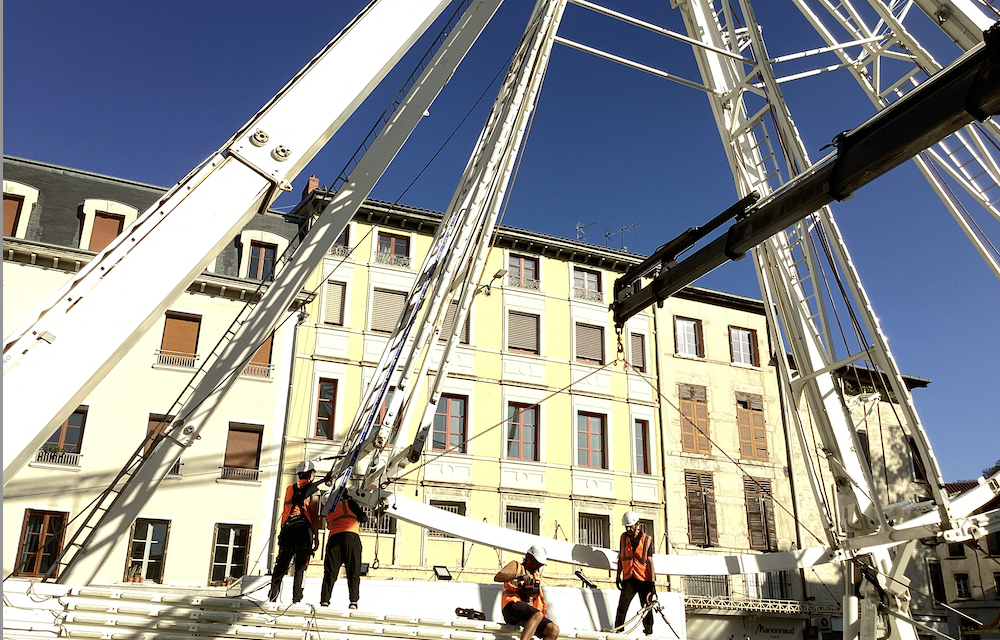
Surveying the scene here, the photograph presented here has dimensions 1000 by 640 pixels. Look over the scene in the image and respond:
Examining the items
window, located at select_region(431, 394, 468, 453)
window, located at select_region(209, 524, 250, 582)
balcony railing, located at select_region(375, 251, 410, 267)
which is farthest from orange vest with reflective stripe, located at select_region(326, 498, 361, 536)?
balcony railing, located at select_region(375, 251, 410, 267)

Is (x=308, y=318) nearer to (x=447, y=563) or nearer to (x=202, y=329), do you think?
(x=202, y=329)

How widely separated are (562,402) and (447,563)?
770cm

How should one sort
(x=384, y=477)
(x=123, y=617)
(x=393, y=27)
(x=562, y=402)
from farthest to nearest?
1. (x=562, y=402)
2. (x=384, y=477)
3. (x=123, y=617)
4. (x=393, y=27)

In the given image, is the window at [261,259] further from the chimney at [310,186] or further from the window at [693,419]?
the window at [693,419]

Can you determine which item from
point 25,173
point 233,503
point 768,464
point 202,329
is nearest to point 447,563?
point 233,503

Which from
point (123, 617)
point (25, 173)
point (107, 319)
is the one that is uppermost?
point (25, 173)

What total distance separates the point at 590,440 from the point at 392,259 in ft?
34.2

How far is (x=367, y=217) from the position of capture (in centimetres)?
3008

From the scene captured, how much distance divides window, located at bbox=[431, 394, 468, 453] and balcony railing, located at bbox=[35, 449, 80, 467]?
11.4 m

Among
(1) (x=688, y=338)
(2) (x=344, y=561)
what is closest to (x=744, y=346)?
(1) (x=688, y=338)

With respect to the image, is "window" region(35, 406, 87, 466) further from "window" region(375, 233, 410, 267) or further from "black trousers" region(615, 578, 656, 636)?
"black trousers" region(615, 578, 656, 636)

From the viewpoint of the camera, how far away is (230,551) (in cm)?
2436

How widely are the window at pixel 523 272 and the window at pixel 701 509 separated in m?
10.0

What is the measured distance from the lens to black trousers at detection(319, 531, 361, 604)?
9.97 meters
